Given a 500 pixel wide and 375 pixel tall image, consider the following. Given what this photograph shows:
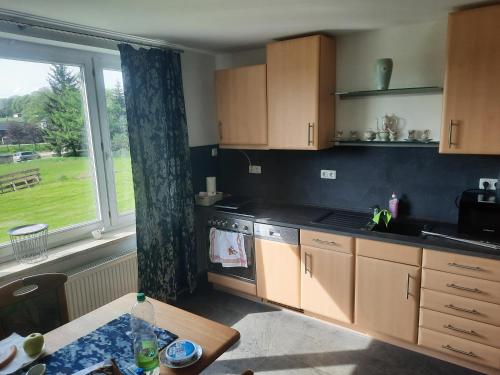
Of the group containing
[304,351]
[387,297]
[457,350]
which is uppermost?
[387,297]

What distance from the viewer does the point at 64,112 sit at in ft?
8.71

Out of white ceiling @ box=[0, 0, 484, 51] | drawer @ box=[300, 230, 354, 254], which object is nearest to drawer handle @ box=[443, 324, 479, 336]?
drawer @ box=[300, 230, 354, 254]

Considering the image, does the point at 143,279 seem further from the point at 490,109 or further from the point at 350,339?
the point at 490,109

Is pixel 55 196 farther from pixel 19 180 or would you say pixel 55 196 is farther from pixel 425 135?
pixel 425 135

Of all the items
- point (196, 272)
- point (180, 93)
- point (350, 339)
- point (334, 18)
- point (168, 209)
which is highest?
point (334, 18)

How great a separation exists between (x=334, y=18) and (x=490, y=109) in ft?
3.71

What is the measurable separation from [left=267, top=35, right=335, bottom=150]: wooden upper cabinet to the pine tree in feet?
4.99

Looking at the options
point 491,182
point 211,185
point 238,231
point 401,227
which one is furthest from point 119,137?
point 491,182

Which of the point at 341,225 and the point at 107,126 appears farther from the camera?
the point at 107,126

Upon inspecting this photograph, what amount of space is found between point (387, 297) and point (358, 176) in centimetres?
99

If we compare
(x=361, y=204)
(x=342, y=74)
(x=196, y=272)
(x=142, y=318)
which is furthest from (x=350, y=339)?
(x=342, y=74)

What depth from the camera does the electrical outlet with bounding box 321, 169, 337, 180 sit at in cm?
312

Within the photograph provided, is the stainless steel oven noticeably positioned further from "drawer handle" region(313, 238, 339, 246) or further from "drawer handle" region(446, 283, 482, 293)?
"drawer handle" region(446, 283, 482, 293)

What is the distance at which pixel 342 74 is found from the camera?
297 centimetres
